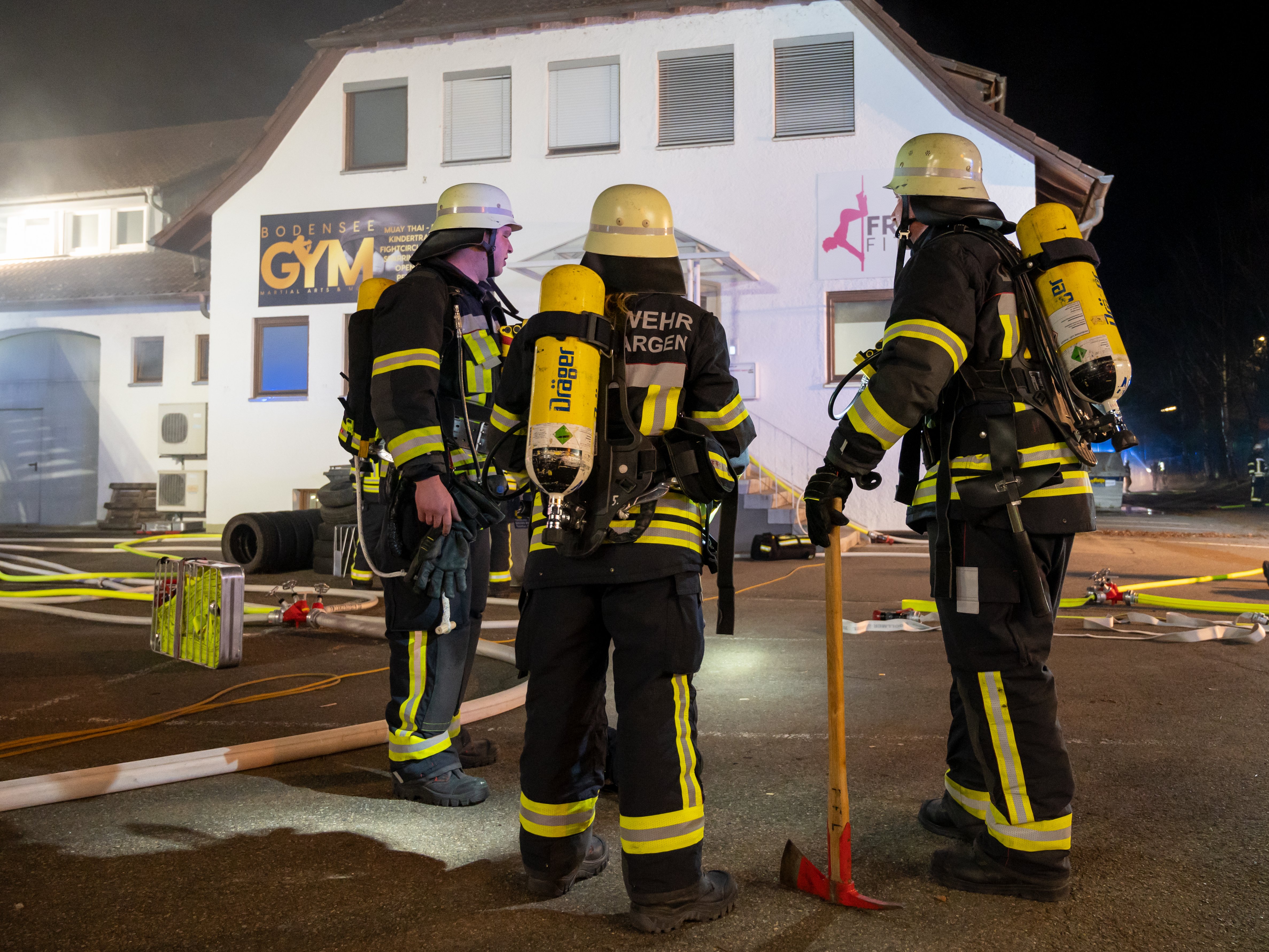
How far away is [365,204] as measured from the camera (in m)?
16.9

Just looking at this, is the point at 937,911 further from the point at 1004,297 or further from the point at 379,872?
the point at 1004,297

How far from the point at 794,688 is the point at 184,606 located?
3636mm

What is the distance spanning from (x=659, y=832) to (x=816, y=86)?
15.1m

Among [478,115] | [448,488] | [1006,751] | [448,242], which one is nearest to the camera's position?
[1006,751]

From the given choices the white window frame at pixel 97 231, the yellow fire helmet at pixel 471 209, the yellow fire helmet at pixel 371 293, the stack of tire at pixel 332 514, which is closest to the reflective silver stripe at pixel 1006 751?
the yellow fire helmet at pixel 471 209

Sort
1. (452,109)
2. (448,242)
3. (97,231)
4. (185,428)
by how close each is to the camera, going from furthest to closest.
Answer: (97,231) < (185,428) < (452,109) < (448,242)

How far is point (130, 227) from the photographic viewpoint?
21.7 metres


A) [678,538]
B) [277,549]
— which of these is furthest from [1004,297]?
[277,549]

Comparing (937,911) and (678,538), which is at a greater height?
(678,538)

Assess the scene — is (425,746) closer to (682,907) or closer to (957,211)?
(682,907)

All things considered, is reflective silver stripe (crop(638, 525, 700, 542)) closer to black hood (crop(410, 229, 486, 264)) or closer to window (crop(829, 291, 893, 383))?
black hood (crop(410, 229, 486, 264))

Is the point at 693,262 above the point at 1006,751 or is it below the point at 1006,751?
above

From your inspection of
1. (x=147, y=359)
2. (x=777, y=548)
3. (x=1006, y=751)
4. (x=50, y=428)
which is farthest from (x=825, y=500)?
(x=50, y=428)

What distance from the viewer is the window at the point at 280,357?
17.5m
